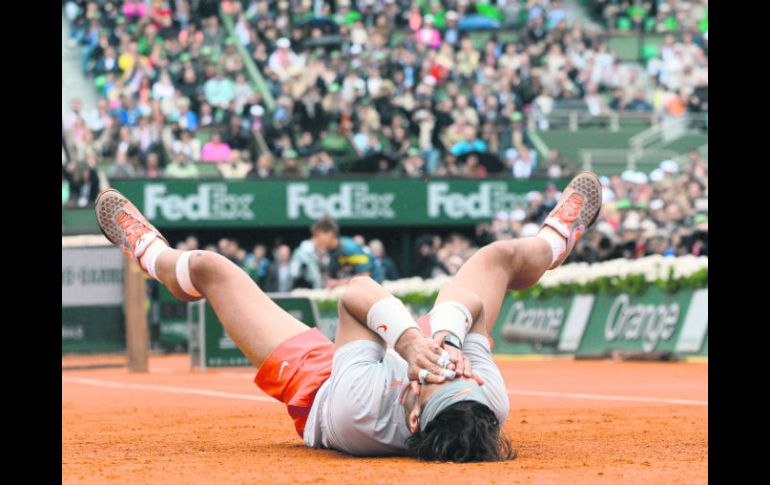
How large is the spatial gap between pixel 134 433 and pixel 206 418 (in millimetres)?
1311

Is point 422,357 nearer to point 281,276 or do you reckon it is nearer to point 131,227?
point 131,227

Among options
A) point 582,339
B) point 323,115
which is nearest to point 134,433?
point 582,339

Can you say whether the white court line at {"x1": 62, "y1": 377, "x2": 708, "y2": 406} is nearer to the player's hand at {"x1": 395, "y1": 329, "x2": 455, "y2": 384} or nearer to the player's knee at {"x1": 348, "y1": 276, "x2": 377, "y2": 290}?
the player's knee at {"x1": 348, "y1": 276, "x2": 377, "y2": 290}

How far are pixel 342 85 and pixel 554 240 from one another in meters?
22.6

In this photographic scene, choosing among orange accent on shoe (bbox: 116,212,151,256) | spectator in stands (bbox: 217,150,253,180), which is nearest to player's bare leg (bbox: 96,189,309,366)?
orange accent on shoe (bbox: 116,212,151,256)

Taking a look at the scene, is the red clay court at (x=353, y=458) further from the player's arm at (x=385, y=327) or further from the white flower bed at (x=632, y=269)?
the white flower bed at (x=632, y=269)

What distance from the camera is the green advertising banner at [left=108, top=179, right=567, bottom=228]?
25438 millimetres

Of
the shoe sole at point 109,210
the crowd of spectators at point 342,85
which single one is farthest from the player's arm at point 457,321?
the crowd of spectators at point 342,85

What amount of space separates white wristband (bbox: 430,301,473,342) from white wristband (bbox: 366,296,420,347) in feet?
0.35

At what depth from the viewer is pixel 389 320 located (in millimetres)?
6258

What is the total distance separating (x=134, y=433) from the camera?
8.41m
